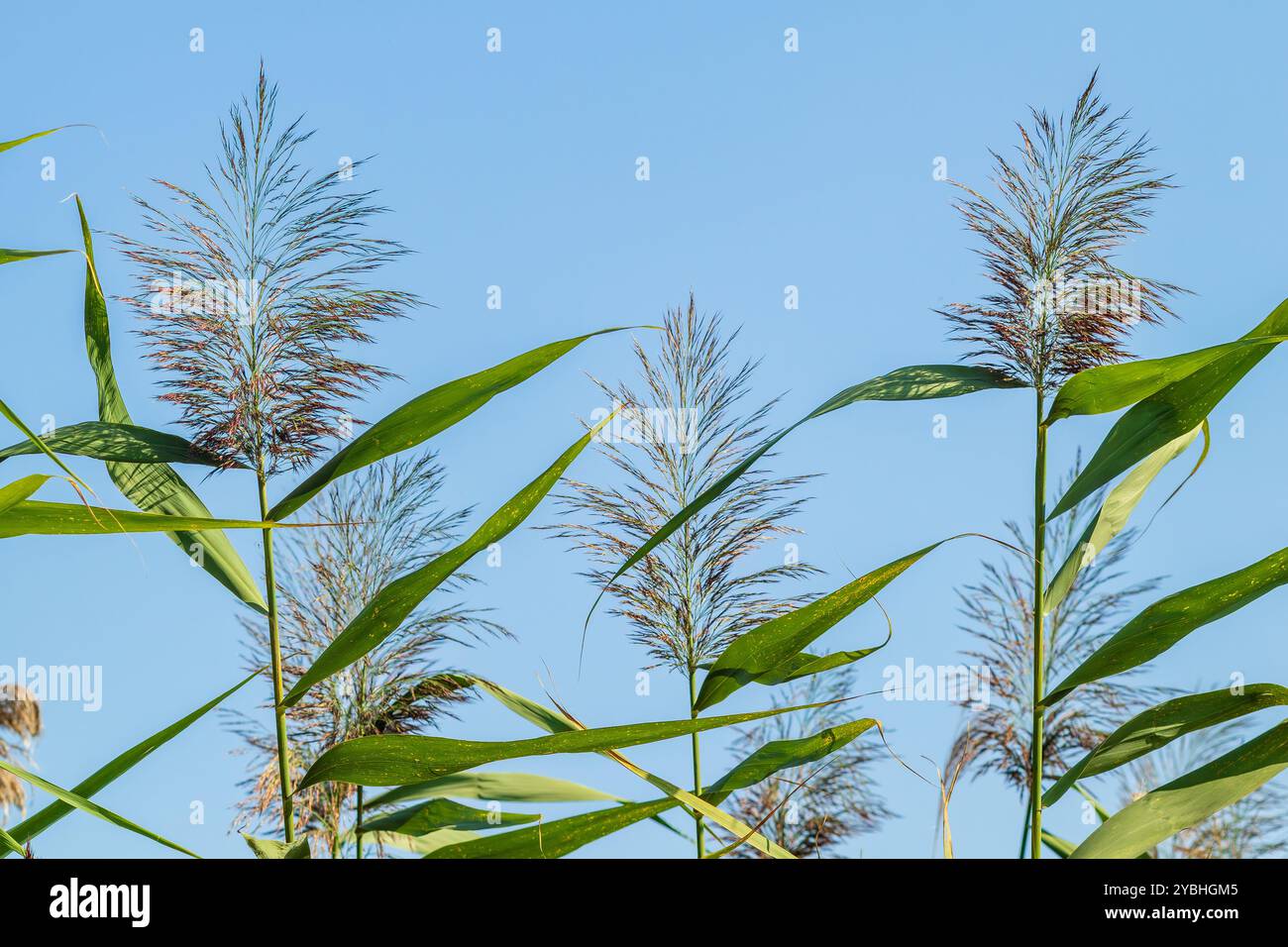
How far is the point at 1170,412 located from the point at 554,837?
0.66 m

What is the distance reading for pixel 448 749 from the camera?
2.52 ft

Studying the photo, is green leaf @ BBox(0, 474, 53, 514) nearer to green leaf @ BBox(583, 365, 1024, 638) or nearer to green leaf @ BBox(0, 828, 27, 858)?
green leaf @ BBox(0, 828, 27, 858)

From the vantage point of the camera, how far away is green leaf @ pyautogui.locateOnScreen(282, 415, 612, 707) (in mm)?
848

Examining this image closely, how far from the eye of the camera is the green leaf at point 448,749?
27.8 inches

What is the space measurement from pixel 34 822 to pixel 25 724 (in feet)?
3.83

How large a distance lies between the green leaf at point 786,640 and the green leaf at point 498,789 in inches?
7.9

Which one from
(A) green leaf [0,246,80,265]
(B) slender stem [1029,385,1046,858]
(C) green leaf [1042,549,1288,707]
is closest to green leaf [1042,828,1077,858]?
(B) slender stem [1029,385,1046,858]

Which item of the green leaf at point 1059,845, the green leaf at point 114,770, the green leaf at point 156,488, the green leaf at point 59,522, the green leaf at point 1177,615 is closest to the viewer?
the green leaf at point 59,522

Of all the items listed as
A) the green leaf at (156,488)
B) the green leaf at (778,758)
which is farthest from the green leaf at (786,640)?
the green leaf at (156,488)

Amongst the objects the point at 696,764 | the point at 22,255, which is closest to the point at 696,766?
the point at 696,764

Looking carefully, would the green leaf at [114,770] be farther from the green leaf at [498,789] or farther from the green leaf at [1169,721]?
the green leaf at [1169,721]

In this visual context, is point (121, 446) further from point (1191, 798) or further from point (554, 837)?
point (1191, 798)
